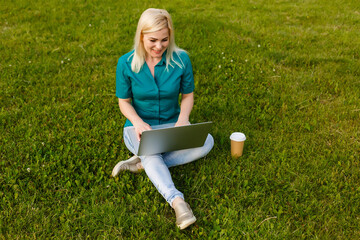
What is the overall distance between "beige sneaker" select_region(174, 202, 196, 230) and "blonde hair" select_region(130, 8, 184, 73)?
126 centimetres

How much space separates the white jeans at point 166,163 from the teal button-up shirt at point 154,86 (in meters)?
0.28

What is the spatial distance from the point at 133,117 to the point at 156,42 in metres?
0.71

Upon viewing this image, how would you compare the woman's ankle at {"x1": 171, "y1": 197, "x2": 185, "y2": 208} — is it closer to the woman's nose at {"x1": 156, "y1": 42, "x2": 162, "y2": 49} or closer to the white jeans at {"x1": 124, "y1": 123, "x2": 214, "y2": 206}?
the white jeans at {"x1": 124, "y1": 123, "x2": 214, "y2": 206}

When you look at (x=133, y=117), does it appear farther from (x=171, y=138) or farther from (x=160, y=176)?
(x=160, y=176)

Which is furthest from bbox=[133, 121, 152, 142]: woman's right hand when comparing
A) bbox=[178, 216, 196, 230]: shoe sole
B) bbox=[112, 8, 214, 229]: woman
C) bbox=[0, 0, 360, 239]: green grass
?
bbox=[178, 216, 196, 230]: shoe sole

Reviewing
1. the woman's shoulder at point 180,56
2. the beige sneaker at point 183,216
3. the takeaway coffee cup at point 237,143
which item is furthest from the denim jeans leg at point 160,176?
the woman's shoulder at point 180,56

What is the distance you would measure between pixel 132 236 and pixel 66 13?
214 inches

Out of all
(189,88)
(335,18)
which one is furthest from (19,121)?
(335,18)

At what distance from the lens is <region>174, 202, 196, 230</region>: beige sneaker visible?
2.79 metres

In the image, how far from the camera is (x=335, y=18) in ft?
22.9

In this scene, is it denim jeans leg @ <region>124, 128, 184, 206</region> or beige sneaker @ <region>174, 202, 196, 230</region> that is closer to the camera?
beige sneaker @ <region>174, 202, 196, 230</region>

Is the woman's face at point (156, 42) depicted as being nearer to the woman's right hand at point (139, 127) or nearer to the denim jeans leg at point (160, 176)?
the woman's right hand at point (139, 127)

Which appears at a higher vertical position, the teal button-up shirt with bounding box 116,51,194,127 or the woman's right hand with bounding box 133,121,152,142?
the teal button-up shirt with bounding box 116,51,194,127

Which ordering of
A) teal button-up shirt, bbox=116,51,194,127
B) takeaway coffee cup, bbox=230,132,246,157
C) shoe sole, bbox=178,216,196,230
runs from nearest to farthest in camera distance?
1. shoe sole, bbox=178,216,196,230
2. teal button-up shirt, bbox=116,51,194,127
3. takeaway coffee cup, bbox=230,132,246,157
